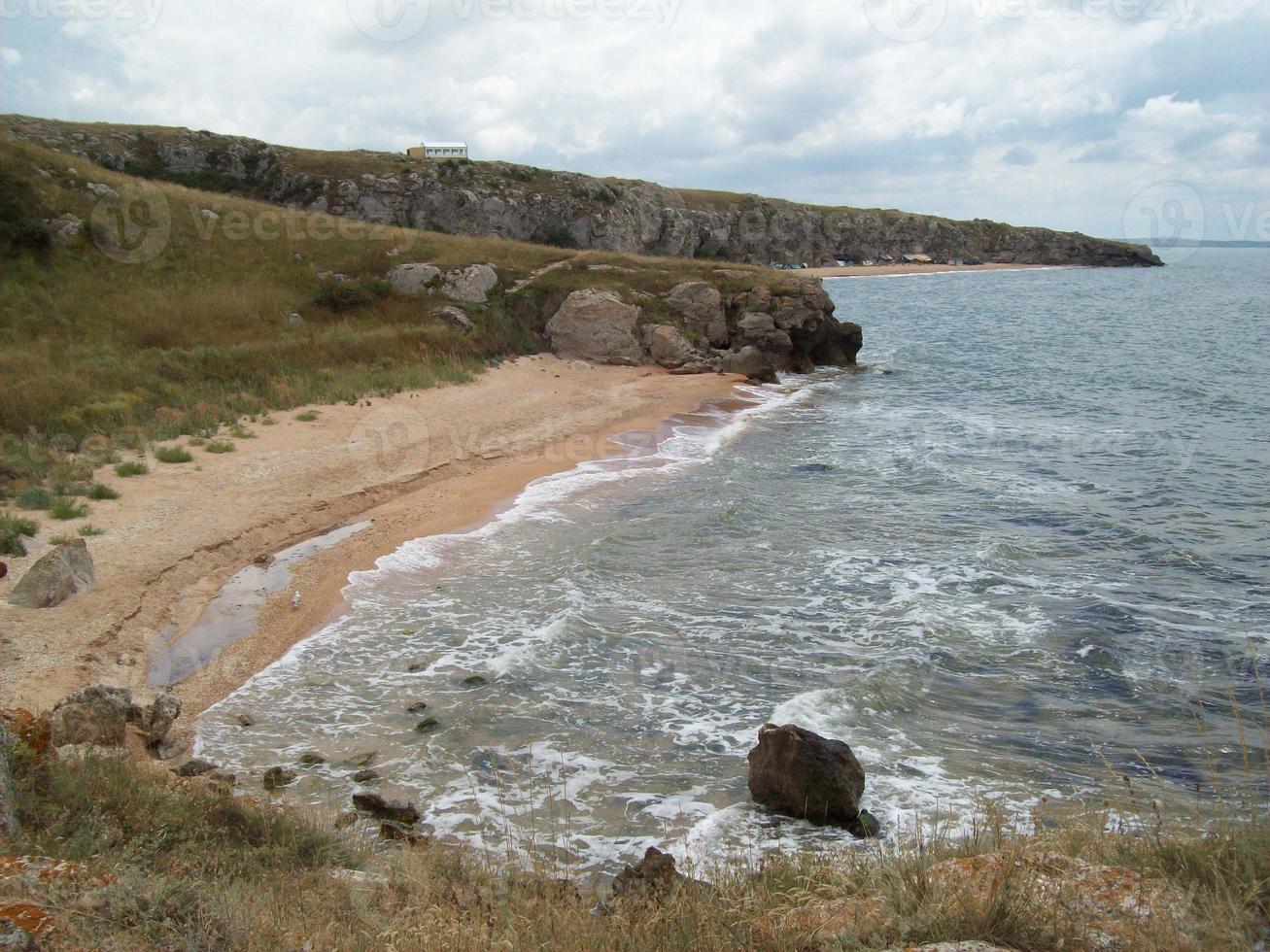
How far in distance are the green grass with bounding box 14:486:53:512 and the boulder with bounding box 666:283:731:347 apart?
79.2 feet

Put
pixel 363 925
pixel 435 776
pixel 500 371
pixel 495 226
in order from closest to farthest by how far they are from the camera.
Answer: pixel 363 925 → pixel 435 776 → pixel 500 371 → pixel 495 226

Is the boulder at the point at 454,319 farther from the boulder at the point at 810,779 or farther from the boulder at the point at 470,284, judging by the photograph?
the boulder at the point at 810,779

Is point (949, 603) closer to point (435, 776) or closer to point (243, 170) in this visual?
point (435, 776)

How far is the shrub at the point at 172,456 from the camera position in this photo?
15625 millimetres

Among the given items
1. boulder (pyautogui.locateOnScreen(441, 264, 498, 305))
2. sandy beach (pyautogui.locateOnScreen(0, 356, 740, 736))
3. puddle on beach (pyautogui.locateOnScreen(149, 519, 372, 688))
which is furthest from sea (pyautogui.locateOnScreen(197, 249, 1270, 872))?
boulder (pyautogui.locateOnScreen(441, 264, 498, 305))

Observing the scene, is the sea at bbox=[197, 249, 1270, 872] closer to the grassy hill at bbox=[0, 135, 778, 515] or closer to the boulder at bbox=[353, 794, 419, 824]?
the boulder at bbox=[353, 794, 419, 824]

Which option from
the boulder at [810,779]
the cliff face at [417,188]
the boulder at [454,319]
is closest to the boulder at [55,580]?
the boulder at [810,779]

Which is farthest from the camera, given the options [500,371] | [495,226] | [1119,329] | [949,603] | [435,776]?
[495,226]

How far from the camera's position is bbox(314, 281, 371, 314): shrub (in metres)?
28.4

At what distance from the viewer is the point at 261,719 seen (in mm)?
8883

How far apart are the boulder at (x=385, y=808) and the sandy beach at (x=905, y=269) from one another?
350 feet

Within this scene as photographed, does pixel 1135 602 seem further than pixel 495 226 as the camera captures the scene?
No

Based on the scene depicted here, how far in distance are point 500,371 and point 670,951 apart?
2497 centimetres

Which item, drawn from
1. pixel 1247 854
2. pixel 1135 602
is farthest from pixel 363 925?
pixel 1135 602
